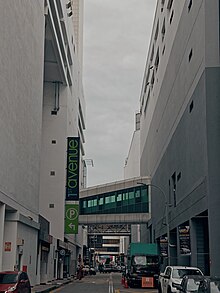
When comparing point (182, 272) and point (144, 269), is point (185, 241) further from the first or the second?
point (182, 272)

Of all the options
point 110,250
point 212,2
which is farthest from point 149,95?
point 110,250

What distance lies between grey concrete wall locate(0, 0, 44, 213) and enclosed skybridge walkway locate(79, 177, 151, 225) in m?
34.9

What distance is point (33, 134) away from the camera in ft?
135

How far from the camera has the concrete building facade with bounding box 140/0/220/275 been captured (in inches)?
1307

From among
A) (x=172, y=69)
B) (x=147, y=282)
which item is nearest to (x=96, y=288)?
(x=147, y=282)

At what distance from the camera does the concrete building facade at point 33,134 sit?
31.7 m

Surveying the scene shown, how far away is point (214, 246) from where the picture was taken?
3134 centimetres

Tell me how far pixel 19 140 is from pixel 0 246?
7.33 metres

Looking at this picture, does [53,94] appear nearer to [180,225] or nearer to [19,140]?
[180,225]

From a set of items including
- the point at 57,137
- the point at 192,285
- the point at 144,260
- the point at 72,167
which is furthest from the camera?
the point at 72,167

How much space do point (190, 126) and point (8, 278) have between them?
21.4m

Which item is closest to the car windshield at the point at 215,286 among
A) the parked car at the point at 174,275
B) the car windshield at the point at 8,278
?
the car windshield at the point at 8,278

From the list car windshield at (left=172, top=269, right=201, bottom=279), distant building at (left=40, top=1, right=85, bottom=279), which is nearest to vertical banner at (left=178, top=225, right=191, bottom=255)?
car windshield at (left=172, top=269, right=201, bottom=279)

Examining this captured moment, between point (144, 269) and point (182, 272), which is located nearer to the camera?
point (182, 272)
